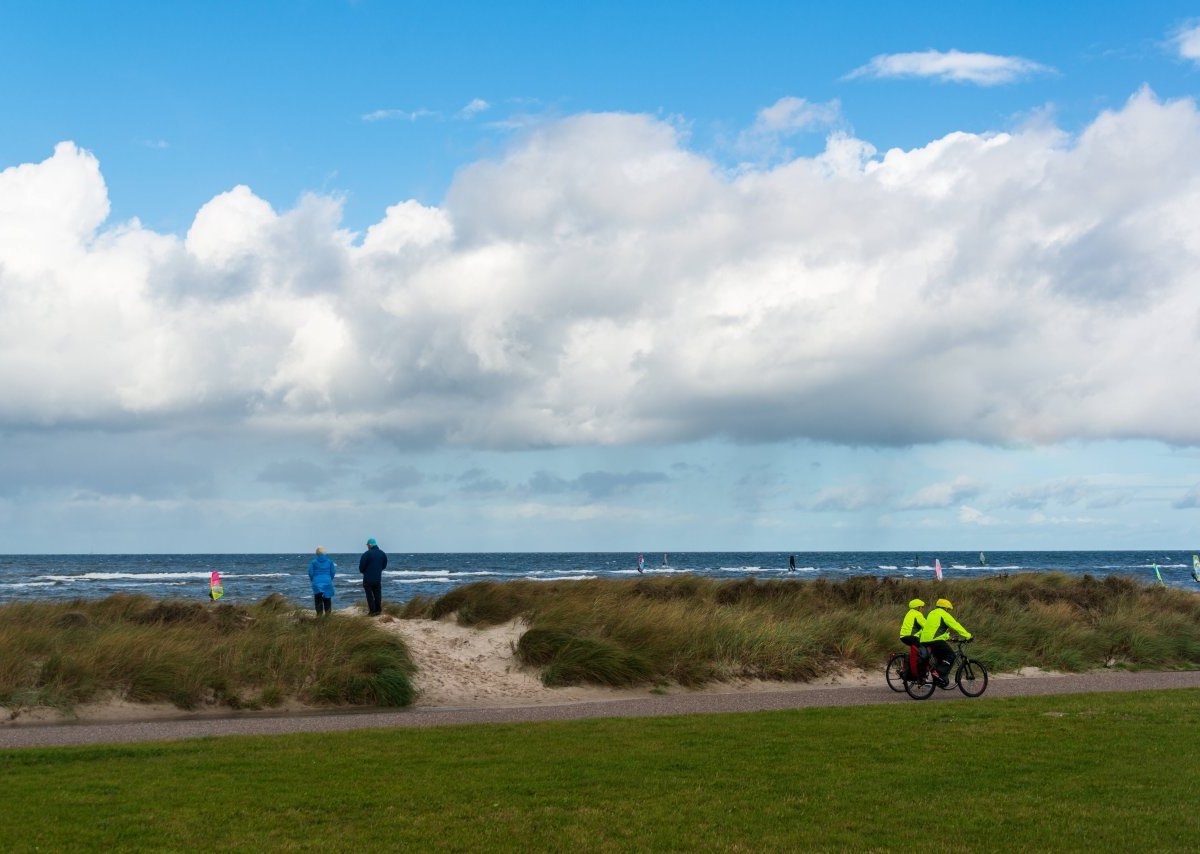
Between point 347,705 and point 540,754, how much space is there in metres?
7.38

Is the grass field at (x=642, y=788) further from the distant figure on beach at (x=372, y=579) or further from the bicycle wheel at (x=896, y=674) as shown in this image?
the distant figure on beach at (x=372, y=579)

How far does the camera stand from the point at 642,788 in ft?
33.2

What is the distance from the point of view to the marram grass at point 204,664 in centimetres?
1745

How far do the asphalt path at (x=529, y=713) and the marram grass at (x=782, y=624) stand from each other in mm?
1386

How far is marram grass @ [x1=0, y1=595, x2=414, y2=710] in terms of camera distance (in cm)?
1745

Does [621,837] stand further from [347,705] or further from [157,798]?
[347,705]

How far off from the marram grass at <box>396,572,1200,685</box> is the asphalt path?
54.6 inches

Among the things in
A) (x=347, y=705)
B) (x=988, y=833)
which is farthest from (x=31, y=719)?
(x=988, y=833)

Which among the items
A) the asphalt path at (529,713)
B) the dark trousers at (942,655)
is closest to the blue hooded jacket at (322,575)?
the asphalt path at (529,713)

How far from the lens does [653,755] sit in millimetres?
11812

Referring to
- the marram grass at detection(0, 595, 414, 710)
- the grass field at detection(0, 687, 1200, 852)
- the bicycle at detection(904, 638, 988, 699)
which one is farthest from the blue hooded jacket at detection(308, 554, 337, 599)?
the bicycle at detection(904, 638, 988, 699)

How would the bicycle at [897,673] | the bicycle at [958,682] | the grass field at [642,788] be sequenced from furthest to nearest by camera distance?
the bicycle at [897,673], the bicycle at [958,682], the grass field at [642,788]

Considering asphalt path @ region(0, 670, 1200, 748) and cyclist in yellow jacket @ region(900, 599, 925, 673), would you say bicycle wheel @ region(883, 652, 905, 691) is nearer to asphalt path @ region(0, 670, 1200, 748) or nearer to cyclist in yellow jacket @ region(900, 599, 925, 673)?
asphalt path @ region(0, 670, 1200, 748)

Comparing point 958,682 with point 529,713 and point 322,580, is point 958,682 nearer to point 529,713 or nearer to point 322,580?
point 529,713
